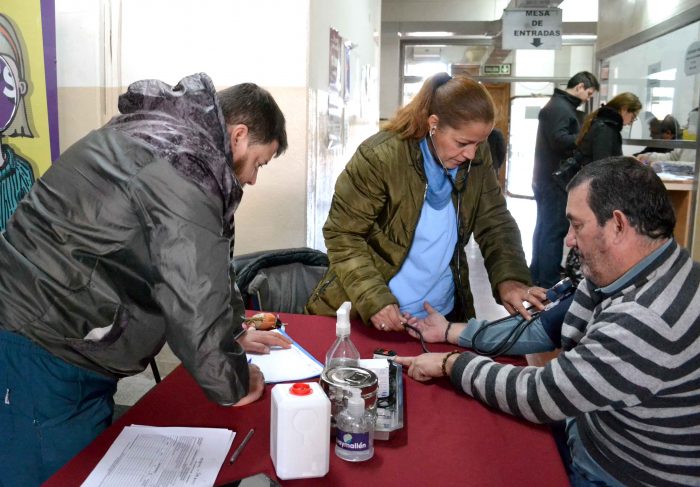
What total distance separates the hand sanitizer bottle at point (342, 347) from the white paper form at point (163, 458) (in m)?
0.27

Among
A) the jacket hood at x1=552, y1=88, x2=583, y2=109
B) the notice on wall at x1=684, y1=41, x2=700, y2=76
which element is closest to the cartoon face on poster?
the jacket hood at x1=552, y1=88, x2=583, y2=109

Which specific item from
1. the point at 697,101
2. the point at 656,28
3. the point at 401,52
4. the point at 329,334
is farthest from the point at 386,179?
the point at 401,52

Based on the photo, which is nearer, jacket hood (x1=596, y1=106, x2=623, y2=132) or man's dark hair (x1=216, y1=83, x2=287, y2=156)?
man's dark hair (x1=216, y1=83, x2=287, y2=156)

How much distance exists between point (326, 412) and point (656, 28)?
16.8ft

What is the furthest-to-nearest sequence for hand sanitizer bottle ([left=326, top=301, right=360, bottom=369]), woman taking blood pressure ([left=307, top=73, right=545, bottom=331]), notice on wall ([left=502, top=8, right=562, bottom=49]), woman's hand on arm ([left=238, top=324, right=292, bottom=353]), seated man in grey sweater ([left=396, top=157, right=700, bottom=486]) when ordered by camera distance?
notice on wall ([left=502, top=8, right=562, bottom=49]) < woman taking blood pressure ([left=307, top=73, right=545, bottom=331]) < woman's hand on arm ([left=238, top=324, right=292, bottom=353]) < hand sanitizer bottle ([left=326, top=301, right=360, bottom=369]) < seated man in grey sweater ([left=396, top=157, right=700, bottom=486])

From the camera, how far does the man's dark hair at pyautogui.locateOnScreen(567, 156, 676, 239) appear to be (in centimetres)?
125

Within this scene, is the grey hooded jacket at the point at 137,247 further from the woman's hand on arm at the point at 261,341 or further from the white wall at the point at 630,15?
the white wall at the point at 630,15

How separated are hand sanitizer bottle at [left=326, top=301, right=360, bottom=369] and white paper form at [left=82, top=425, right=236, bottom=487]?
0.90 feet

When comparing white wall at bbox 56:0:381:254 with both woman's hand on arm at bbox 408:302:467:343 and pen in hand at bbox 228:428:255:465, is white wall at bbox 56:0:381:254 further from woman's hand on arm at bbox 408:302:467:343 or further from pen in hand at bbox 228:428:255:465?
pen in hand at bbox 228:428:255:465

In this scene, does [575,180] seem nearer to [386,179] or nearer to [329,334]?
[386,179]

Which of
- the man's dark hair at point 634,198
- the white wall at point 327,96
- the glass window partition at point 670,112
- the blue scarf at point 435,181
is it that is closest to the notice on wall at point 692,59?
the glass window partition at point 670,112

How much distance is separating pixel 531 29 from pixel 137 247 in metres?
6.97

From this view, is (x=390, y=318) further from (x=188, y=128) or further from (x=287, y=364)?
(x=188, y=128)

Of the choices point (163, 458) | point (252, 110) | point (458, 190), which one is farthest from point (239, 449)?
point (458, 190)
